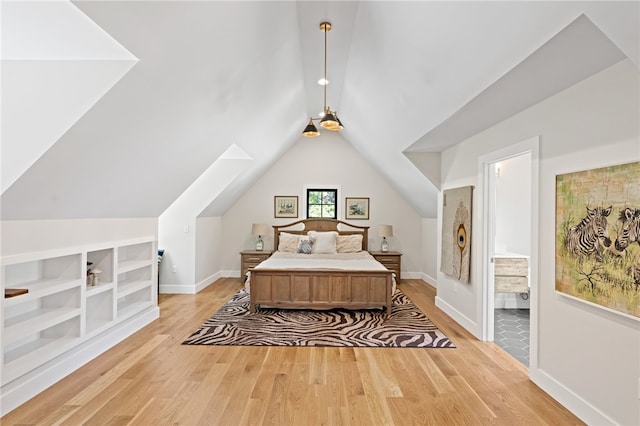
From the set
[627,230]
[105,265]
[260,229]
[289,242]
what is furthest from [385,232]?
[627,230]

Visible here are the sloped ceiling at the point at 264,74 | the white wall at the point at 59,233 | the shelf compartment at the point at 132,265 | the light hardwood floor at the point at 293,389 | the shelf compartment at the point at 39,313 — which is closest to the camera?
the sloped ceiling at the point at 264,74

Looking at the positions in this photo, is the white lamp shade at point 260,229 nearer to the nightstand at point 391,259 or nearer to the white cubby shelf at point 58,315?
the nightstand at point 391,259

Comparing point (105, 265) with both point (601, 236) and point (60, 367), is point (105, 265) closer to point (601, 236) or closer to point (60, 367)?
point (60, 367)

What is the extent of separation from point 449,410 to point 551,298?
1135 millimetres

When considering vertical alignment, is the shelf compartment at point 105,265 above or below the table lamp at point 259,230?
below

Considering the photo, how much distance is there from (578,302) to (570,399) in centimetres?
68

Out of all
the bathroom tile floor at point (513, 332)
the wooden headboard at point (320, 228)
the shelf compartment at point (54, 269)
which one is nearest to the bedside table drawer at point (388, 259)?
the wooden headboard at point (320, 228)

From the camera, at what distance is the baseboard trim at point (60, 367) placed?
92.1 inches

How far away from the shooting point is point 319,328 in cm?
405

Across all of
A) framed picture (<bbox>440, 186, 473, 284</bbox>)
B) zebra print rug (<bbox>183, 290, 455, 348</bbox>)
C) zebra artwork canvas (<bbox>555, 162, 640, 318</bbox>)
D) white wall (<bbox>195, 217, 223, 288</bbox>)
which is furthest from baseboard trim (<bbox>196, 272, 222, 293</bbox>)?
zebra artwork canvas (<bbox>555, 162, 640, 318</bbox>)

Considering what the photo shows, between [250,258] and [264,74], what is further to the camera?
[250,258]

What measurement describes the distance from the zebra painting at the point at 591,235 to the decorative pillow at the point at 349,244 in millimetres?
4366

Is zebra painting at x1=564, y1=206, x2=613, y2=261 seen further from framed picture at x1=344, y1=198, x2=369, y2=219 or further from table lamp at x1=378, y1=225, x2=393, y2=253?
framed picture at x1=344, y1=198, x2=369, y2=219

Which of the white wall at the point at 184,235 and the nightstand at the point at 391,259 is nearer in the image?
the white wall at the point at 184,235
